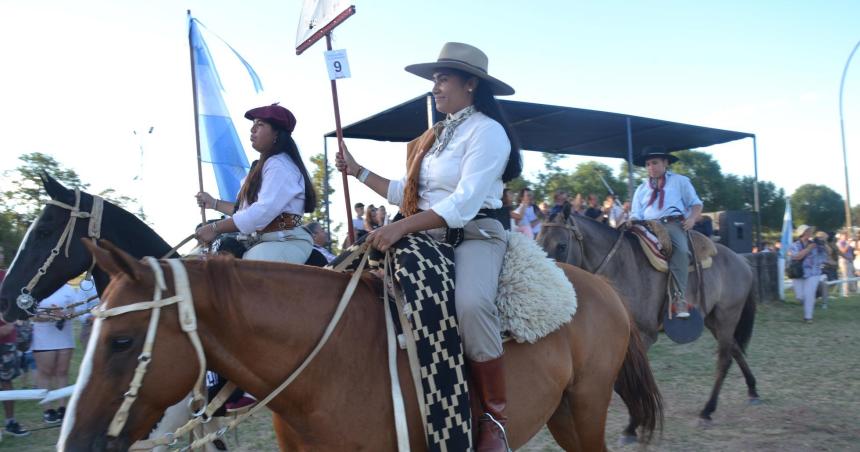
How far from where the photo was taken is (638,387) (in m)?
3.91

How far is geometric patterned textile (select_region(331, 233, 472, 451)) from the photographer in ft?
8.37

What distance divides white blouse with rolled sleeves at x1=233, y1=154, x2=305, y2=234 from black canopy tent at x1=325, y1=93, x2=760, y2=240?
432cm

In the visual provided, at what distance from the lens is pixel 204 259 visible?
2389mm

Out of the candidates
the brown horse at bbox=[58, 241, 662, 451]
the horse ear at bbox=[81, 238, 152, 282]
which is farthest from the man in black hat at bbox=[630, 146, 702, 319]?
the horse ear at bbox=[81, 238, 152, 282]

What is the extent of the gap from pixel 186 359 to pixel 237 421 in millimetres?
350

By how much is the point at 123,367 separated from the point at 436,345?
46.3 inches

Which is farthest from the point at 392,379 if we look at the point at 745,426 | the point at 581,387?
the point at 745,426

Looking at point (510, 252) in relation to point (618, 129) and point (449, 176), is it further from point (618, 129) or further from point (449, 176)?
point (618, 129)

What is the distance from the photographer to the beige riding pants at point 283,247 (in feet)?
12.7

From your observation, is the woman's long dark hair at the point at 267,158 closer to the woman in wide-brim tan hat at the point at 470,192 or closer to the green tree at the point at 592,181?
the woman in wide-brim tan hat at the point at 470,192

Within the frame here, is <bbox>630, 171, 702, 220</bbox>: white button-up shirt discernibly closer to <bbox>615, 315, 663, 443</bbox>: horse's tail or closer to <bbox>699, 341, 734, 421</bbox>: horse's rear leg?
<bbox>699, 341, 734, 421</bbox>: horse's rear leg

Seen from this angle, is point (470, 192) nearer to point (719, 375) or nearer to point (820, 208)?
point (719, 375)

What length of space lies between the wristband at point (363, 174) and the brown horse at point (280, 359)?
889mm

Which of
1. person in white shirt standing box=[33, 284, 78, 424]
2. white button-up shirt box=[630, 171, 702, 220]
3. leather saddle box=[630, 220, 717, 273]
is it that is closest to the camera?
leather saddle box=[630, 220, 717, 273]
